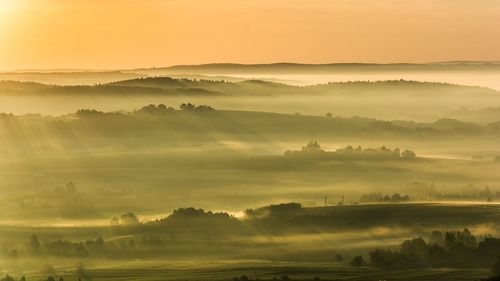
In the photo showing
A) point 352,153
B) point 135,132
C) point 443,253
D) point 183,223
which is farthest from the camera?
point 135,132

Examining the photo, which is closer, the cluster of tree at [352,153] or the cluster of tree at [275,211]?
the cluster of tree at [275,211]

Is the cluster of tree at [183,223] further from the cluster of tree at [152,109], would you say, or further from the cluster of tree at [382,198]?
the cluster of tree at [152,109]

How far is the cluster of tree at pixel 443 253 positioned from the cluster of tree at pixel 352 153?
6710 centimetres

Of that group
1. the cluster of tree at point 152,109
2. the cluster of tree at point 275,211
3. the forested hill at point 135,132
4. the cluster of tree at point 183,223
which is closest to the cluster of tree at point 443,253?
the cluster of tree at point 183,223

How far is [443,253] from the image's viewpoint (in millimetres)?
102188

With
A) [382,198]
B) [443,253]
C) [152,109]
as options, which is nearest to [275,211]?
[382,198]

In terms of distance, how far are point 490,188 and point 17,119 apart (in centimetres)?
5880

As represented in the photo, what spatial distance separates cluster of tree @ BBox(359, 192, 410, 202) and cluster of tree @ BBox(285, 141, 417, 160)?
31.9 m

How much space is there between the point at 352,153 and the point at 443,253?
81.5 metres

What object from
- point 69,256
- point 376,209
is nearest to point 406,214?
point 376,209

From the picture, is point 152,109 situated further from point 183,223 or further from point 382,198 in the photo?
point 183,223

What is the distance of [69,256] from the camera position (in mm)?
106625

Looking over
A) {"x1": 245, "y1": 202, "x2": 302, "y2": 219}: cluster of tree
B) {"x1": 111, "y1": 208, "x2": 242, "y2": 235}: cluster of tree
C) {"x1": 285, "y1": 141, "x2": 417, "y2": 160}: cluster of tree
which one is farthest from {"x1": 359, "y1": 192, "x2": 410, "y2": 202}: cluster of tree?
{"x1": 285, "y1": 141, "x2": 417, "y2": 160}: cluster of tree

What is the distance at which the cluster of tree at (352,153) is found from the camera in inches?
7160
